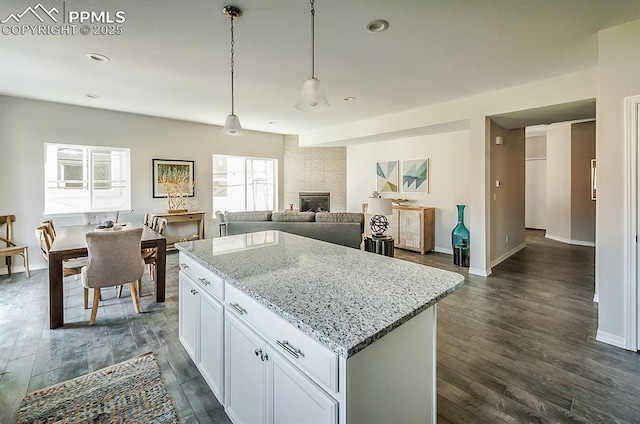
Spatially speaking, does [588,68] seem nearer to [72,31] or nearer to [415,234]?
[415,234]

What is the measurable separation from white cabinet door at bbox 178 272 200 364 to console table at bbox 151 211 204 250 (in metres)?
3.81

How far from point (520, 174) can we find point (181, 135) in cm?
685

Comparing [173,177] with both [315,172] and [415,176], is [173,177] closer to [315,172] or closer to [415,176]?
[315,172]

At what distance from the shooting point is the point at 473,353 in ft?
7.60

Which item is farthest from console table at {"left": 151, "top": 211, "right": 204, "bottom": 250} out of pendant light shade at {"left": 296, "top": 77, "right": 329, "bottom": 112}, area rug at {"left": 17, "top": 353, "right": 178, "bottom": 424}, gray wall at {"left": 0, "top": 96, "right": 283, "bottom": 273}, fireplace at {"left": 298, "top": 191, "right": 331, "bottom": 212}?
pendant light shade at {"left": 296, "top": 77, "right": 329, "bottom": 112}

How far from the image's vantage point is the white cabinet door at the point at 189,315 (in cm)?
204

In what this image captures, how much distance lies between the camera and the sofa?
448 cm

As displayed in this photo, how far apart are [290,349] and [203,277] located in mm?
1017

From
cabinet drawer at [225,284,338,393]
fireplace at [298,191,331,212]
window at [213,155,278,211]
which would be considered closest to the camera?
cabinet drawer at [225,284,338,393]

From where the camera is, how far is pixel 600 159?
8.30 feet

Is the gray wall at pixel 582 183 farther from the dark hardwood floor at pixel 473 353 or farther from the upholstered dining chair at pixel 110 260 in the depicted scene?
the upholstered dining chair at pixel 110 260

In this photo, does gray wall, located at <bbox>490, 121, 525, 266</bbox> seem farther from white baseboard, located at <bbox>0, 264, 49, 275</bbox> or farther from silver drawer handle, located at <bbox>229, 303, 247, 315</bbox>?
white baseboard, located at <bbox>0, 264, 49, 275</bbox>

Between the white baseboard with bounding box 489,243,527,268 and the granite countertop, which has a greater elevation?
the granite countertop

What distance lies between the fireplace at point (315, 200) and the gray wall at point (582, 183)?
5.62 meters
